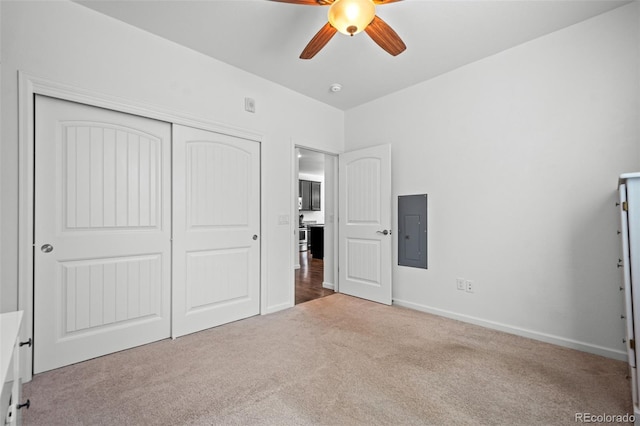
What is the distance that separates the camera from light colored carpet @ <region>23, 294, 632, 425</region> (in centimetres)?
165

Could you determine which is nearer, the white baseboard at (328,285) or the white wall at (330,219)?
the white wall at (330,219)

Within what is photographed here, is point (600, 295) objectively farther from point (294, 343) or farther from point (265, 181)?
point (265, 181)

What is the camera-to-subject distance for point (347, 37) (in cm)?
259

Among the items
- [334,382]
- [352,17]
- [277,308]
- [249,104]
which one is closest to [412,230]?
[277,308]

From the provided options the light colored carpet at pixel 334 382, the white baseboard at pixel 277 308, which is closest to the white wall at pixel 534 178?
the light colored carpet at pixel 334 382

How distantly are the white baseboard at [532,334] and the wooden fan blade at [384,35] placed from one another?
258 cm

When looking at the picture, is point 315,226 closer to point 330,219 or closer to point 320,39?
point 330,219

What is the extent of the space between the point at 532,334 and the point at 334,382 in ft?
6.24

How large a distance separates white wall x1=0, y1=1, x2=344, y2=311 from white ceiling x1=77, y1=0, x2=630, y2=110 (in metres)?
0.14

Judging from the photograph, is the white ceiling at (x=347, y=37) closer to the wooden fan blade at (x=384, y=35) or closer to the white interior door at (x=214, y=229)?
the wooden fan blade at (x=384, y=35)

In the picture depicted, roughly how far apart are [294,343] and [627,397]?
218 cm

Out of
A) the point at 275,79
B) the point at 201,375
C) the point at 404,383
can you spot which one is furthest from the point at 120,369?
the point at 275,79

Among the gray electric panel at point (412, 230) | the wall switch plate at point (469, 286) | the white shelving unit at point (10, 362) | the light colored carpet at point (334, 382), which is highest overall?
the gray electric panel at point (412, 230)

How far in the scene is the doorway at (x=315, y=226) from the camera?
171 inches
